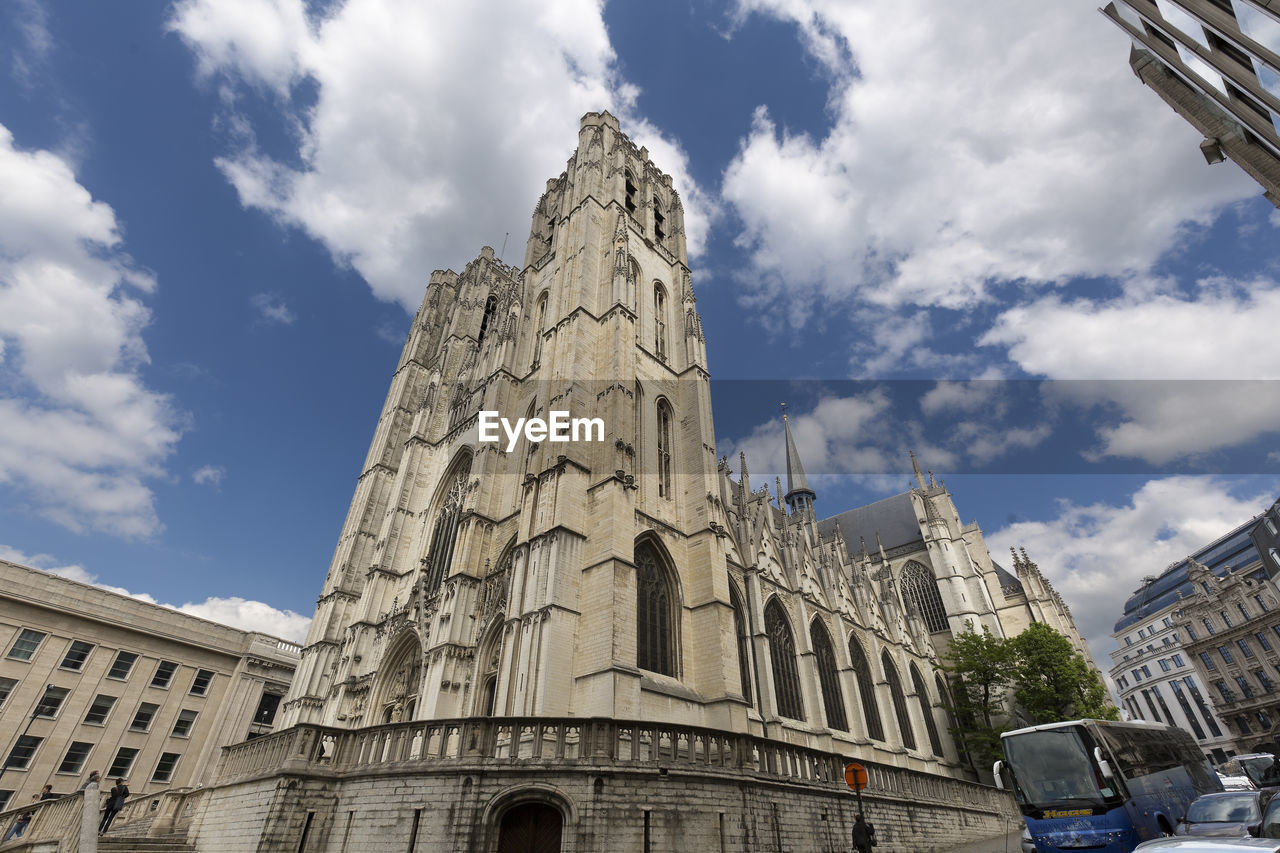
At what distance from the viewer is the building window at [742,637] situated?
19.1 meters

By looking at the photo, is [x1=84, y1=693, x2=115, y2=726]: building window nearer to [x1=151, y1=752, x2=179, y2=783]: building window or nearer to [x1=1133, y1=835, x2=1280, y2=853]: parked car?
[x1=151, y1=752, x2=179, y2=783]: building window

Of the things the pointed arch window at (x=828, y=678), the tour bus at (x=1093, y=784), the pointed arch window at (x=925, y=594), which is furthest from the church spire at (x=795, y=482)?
the tour bus at (x=1093, y=784)

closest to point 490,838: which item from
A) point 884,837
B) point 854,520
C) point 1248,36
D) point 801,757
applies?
point 801,757

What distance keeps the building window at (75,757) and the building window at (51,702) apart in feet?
4.85

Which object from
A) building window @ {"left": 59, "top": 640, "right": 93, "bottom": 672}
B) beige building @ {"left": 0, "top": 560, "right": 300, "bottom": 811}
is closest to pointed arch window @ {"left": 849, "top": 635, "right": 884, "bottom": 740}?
beige building @ {"left": 0, "top": 560, "right": 300, "bottom": 811}

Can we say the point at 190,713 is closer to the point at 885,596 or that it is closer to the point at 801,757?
the point at 801,757

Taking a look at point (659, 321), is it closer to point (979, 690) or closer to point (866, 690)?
point (866, 690)

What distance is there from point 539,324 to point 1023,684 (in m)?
28.4

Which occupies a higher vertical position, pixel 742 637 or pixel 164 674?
pixel 164 674

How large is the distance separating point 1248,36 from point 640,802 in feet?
51.3

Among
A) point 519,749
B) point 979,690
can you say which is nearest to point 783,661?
point 519,749

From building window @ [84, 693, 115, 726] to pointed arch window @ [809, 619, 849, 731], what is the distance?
28796 millimetres

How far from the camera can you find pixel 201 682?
91.2ft

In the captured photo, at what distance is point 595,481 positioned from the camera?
18359mm
